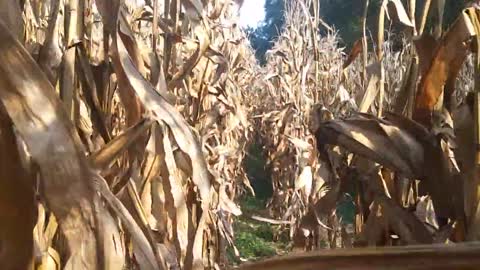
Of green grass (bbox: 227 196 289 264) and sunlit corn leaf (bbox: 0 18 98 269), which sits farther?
green grass (bbox: 227 196 289 264)

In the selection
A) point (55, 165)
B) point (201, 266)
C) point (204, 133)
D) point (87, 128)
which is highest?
point (204, 133)

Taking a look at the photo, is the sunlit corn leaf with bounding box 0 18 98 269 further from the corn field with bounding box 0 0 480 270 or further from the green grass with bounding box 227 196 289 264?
the green grass with bounding box 227 196 289 264

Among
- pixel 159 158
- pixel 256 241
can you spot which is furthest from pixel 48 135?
pixel 256 241

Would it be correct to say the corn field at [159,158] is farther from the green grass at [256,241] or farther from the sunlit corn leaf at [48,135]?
the green grass at [256,241]

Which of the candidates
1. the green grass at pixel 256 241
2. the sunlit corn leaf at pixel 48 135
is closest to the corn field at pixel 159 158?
the sunlit corn leaf at pixel 48 135

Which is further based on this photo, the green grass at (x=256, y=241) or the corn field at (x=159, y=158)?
the green grass at (x=256, y=241)

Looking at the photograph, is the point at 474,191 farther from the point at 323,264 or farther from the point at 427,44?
the point at 323,264

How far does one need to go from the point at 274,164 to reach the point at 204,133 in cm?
348

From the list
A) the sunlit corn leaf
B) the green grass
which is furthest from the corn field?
the green grass

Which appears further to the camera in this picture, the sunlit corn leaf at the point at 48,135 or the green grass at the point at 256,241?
the green grass at the point at 256,241

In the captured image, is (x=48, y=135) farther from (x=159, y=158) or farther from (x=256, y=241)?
(x=256, y=241)

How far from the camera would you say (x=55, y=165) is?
67cm

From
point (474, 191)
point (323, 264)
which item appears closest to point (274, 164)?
point (474, 191)

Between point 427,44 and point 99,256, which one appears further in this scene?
point 427,44
